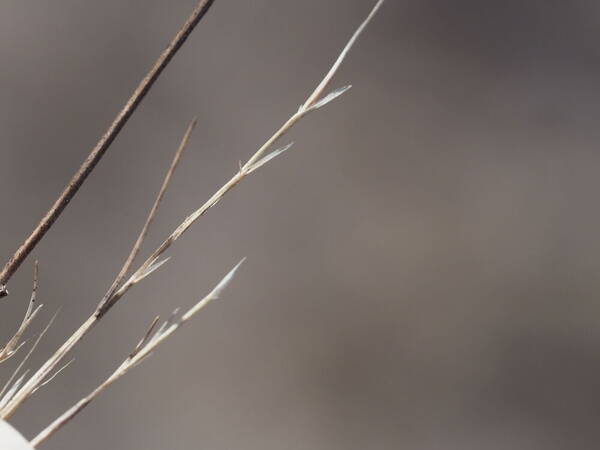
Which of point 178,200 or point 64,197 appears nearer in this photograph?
point 64,197

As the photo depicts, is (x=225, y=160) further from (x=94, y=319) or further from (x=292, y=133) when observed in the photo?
(x=94, y=319)

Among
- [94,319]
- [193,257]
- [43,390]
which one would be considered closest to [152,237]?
[193,257]

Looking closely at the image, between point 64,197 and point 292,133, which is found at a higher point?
point 64,197

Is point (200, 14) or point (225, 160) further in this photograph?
point (225, 160)

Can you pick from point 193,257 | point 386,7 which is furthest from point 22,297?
point 386,7

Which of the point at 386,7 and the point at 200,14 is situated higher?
the point at 200,14

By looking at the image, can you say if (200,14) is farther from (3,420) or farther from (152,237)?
(152,237)
